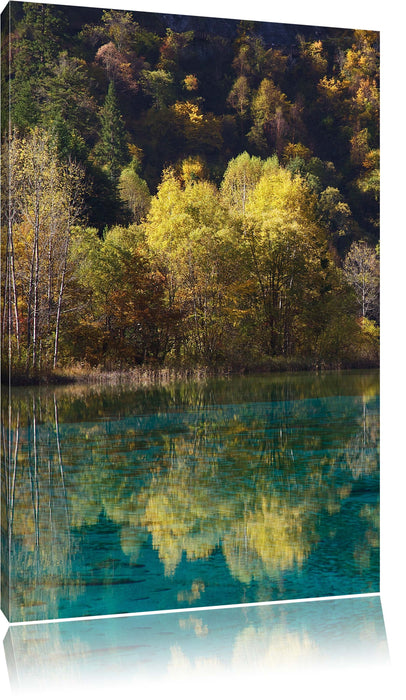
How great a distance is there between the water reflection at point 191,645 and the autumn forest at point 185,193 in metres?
1.87

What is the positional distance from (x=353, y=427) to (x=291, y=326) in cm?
97

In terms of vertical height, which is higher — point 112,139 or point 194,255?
point 112,139

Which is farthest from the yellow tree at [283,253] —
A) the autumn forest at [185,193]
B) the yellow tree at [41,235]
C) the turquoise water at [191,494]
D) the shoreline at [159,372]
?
the yellow tree at [41,235]

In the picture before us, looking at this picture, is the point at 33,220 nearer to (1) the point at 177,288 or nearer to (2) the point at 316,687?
(1) the point at 177,288

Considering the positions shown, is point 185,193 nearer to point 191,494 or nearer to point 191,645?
point 191,494

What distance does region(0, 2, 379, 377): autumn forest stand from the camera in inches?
281

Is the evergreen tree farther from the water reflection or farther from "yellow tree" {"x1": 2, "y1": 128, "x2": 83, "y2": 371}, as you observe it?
the water reflection

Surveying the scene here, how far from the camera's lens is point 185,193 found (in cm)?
782

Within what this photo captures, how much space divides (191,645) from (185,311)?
2654 mm

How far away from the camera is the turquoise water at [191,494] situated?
6.95 meters

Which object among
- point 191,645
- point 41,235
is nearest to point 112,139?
point 41,235

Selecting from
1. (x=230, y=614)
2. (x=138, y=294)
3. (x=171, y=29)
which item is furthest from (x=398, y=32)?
(x=230, y=614)

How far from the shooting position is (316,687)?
5953mm

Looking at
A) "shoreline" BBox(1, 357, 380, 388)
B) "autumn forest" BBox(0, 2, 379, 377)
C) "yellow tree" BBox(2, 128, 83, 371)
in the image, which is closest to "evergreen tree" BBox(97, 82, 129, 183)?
"autumn forest" BBox(0, 2, 379, 377)
